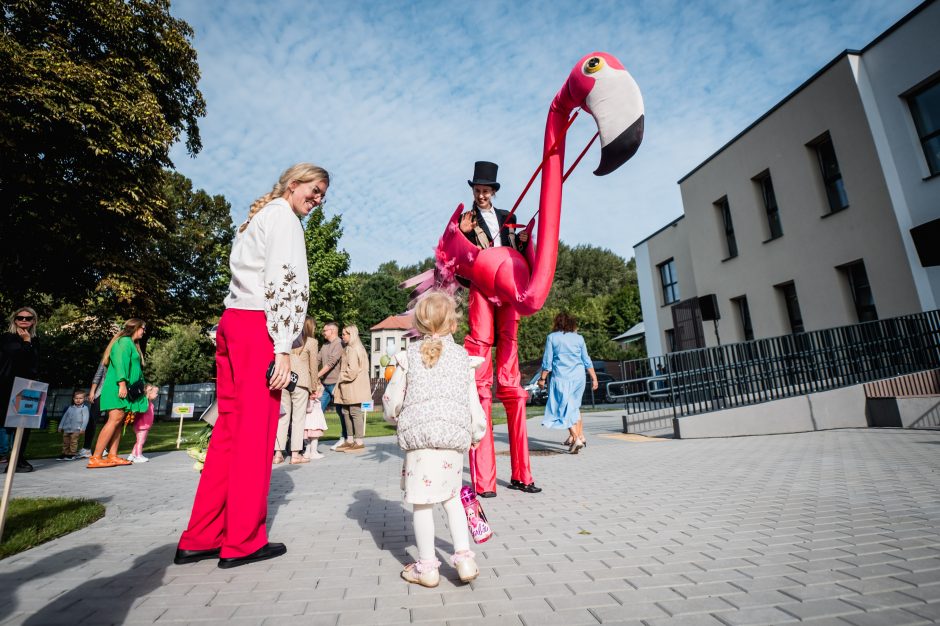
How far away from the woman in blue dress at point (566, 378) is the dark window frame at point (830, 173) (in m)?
9.90

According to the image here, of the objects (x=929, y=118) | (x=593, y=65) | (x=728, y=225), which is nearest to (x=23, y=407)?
(x=593, y=65)

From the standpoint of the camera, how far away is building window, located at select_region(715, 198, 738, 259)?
16.5 metres

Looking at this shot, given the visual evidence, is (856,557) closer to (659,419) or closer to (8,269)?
(659,419)

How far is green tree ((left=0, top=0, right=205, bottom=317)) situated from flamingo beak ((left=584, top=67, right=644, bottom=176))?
556 inches

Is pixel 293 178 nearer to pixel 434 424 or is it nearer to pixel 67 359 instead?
pixel 434 424

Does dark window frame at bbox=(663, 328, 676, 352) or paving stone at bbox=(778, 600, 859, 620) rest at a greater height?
dark window frame at bbox=(663, 328, 676, 352)

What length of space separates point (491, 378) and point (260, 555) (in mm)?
2042

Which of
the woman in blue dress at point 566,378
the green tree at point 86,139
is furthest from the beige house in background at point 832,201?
the green tree at point 86,139

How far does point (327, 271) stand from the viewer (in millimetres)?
30609

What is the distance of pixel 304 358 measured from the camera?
23.3 ft

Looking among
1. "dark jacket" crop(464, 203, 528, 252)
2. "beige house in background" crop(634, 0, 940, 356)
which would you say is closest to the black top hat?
"dark jacket" crop(464, 203, 528, 252)

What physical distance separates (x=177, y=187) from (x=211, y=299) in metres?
8.14

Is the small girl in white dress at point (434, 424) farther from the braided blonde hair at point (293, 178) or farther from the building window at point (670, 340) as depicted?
the building window at point (670, 340)

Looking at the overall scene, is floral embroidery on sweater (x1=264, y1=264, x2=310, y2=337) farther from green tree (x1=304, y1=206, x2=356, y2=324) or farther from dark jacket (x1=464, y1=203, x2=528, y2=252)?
green tree (x1=304, y1=206, x2=356, y2=324)
